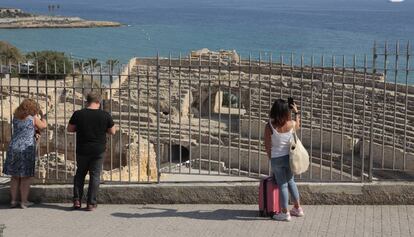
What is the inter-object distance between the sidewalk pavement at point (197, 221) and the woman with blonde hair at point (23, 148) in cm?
38

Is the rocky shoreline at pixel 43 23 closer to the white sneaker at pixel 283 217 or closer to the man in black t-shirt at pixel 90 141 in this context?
the man in black t-shirt at pixel 90 141

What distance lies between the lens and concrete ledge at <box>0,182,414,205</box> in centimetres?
917

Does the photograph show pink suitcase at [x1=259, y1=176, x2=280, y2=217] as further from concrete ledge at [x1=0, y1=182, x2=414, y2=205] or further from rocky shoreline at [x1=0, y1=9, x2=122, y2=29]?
rocky shoreline at [x1=0, y1=9, x2=122, y2=29]

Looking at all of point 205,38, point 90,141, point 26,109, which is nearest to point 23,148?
point 26,109

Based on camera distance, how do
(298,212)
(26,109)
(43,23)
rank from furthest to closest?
1. (43,23)
2. (26,109)
3. (298,212)

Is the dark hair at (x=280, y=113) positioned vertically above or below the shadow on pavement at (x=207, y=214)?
above

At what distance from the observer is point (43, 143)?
25719 millimetres

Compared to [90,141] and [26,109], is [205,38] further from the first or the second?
[90,141]

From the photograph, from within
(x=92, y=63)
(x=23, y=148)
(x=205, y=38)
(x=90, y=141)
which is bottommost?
(x=205, y=38)

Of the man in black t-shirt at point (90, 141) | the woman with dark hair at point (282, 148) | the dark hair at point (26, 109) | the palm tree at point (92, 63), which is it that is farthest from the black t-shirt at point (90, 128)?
the woman with dark hair at point (282, 148)

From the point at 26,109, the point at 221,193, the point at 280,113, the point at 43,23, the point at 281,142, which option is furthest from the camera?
the point at 43,23

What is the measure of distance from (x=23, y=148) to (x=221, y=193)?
111 inches

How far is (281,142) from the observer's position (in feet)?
27.7

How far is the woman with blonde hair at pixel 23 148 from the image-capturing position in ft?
30.1
